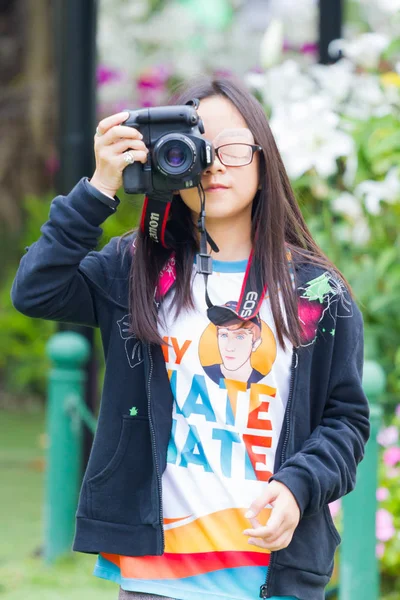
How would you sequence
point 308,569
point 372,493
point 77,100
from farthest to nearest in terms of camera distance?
1. point 77,100
2. point 372,493
3. point 308,569

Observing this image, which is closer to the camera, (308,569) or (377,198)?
→ (308,569)

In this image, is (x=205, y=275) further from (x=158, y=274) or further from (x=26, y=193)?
(x=26, y=193)

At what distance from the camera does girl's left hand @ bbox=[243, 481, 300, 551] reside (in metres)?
1.75

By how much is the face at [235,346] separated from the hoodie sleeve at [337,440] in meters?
0.16

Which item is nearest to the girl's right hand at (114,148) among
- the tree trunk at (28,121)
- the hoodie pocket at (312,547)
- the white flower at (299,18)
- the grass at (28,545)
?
the hoodie pocket at (312,547)

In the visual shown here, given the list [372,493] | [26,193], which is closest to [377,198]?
[372,493]

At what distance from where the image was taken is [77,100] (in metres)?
4.22

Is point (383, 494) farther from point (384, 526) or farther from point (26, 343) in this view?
point (26, 343)

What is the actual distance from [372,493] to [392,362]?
979 mm

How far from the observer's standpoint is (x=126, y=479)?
6.47 ft

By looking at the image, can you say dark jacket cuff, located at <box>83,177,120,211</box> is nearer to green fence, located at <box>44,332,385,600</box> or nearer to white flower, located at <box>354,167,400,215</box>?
white flower, located at <box>354,167,400,215</box>

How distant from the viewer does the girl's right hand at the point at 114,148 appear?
6.20 ft

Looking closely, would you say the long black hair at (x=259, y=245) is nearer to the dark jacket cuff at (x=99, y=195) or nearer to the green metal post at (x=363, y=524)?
the dark jacket cuff at (x=99, y=195)

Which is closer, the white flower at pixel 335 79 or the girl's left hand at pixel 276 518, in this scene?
the girl's left hand at pixel 276 518
